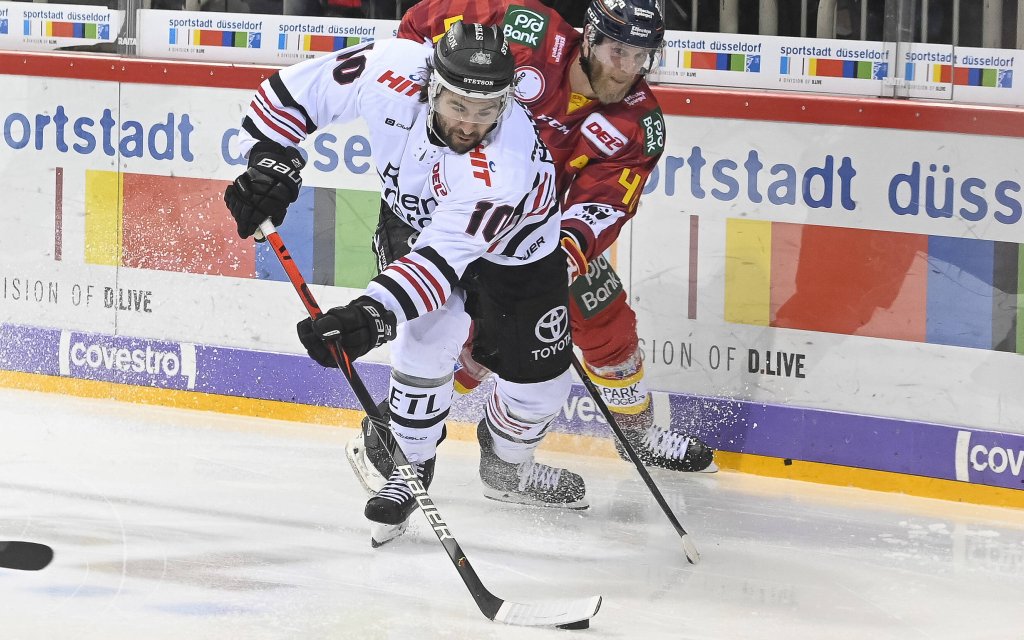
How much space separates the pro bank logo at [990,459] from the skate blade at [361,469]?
61.7 inches

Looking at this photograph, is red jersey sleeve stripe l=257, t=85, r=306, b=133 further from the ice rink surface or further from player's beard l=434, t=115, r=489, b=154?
the ice rink surface

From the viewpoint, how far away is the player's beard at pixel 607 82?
3.67 m

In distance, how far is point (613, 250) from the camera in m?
4.23

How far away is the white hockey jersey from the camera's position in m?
2.92

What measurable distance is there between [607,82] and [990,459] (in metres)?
1.44

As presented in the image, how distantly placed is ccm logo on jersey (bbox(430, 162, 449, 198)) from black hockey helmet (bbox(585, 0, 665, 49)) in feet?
2.43

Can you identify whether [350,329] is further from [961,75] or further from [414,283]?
[961,75]

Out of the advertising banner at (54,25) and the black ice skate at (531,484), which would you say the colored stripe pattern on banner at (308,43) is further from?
the black ice skate at (531,484)

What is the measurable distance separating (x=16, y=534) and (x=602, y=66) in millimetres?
1852

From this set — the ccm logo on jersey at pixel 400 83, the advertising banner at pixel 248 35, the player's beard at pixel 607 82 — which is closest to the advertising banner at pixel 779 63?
the player's beard at pixel 607 82

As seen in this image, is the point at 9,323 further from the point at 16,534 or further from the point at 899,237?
the point at 899,237

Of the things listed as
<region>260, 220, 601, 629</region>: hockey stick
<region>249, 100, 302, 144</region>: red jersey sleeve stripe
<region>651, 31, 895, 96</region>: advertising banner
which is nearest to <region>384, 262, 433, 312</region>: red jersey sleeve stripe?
<region>260, 220, 601, 629</region>: hockey stick

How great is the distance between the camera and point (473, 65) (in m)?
2.89

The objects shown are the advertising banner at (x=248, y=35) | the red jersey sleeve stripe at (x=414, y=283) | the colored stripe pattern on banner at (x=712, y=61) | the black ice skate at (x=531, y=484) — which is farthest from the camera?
the advertising banner at (x=248, y=35)
